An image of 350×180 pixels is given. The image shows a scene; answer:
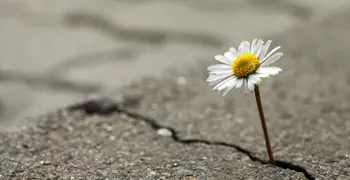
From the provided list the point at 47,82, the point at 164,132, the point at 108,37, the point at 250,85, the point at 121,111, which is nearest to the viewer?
the point at 250,85

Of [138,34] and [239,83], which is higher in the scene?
[138,34]

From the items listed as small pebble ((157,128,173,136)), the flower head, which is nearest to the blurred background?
small pebble ((157,128,173,136))

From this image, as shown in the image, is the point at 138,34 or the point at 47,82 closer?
the point at 47,82

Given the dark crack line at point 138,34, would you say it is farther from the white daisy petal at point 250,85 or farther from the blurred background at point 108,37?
the white daisy petal at point 250,85

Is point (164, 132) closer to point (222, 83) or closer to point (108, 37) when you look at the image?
point (222, 83)

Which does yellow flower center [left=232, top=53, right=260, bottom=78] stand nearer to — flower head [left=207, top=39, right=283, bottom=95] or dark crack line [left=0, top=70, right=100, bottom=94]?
flower head [left=207, top=39, right=283, bottom=95]

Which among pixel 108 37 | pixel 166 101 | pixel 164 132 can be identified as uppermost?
pixel 108 37

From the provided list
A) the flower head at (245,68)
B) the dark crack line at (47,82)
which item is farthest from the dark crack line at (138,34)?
the flower head at (245,68)

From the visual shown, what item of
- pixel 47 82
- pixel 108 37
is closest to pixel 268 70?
pixel 47 82
